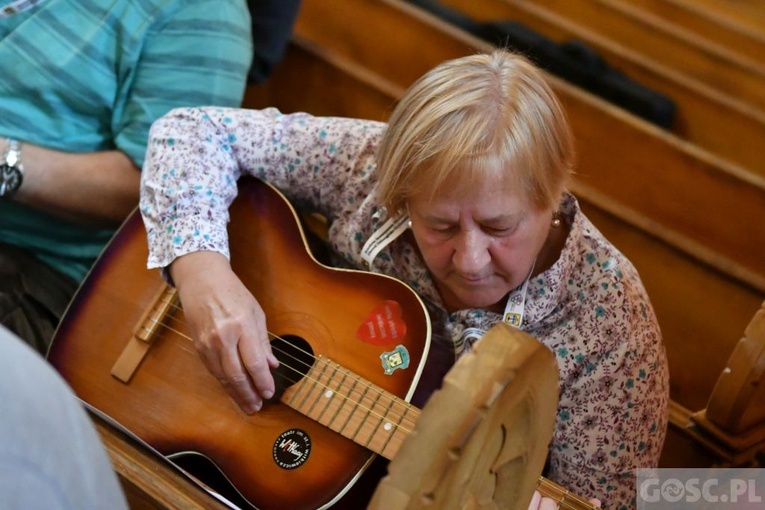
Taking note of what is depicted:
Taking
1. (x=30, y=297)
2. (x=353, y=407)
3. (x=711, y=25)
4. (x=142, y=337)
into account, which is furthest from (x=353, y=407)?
(x=711, y=25)

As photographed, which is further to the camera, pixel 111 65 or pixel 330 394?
pixel 111 65

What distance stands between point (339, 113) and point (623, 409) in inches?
42.9

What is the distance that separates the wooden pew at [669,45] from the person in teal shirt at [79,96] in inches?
46.3

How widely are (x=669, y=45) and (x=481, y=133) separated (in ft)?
4.88

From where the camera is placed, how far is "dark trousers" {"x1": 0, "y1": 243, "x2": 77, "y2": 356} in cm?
122

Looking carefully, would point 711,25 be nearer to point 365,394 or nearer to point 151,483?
point 365,394

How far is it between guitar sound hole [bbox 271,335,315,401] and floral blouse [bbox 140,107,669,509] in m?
0.15

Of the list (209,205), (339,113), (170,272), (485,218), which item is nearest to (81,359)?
(170,272)

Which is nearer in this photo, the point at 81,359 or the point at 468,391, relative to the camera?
the point at 468,391

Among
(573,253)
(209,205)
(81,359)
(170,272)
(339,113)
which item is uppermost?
(339,113)

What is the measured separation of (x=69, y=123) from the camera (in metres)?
1.28

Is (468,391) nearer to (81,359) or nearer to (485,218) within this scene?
(485,218)

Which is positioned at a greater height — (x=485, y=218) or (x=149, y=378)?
(x=485, y=218)

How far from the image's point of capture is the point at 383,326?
1030 mm
